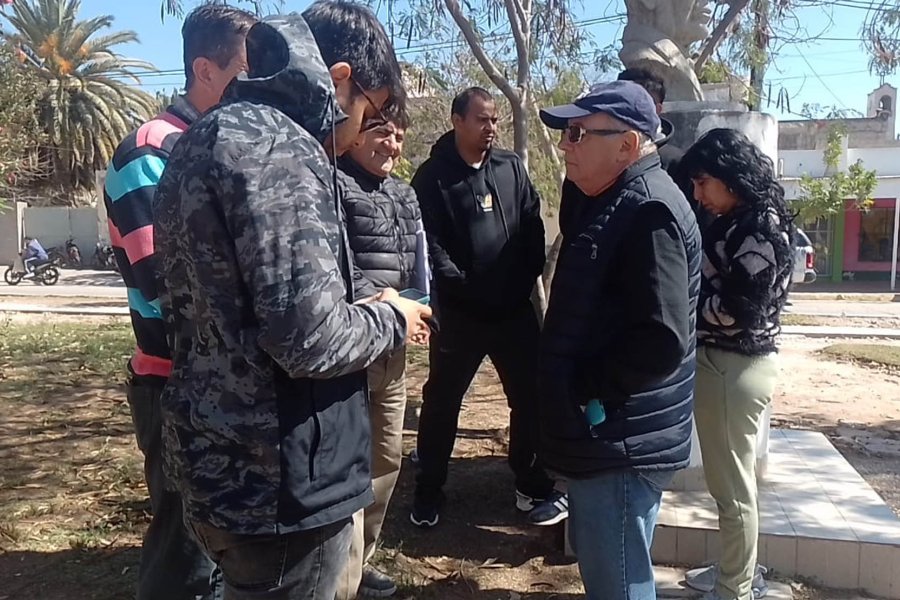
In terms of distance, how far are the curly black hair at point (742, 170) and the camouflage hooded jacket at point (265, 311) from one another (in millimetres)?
1586

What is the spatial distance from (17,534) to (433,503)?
1.92m

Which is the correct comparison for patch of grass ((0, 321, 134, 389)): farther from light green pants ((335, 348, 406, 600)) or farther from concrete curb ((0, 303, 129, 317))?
light green pants ((335, 348, 406, 600))

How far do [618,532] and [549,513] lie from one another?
1603mm

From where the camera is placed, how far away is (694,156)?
9.13 feet

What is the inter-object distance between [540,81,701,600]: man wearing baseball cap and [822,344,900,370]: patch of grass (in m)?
7.21

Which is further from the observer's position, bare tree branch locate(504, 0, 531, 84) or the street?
the street

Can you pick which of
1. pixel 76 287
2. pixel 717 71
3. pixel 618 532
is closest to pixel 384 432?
pixel 618 532

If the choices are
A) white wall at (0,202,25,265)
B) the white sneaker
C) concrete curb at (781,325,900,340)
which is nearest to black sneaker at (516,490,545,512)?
the white sneaker

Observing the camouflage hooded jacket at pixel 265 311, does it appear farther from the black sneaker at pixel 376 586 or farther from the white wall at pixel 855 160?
the white wall at pixel 855 160

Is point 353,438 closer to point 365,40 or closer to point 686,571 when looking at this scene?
point 365,40

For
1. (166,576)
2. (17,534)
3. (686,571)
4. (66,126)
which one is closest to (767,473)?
(686,571)

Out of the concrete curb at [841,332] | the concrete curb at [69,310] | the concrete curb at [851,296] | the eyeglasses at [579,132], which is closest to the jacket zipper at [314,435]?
the eyeglasses at [579,132]

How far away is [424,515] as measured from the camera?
371 cm

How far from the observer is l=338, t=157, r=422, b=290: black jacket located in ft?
9.17
